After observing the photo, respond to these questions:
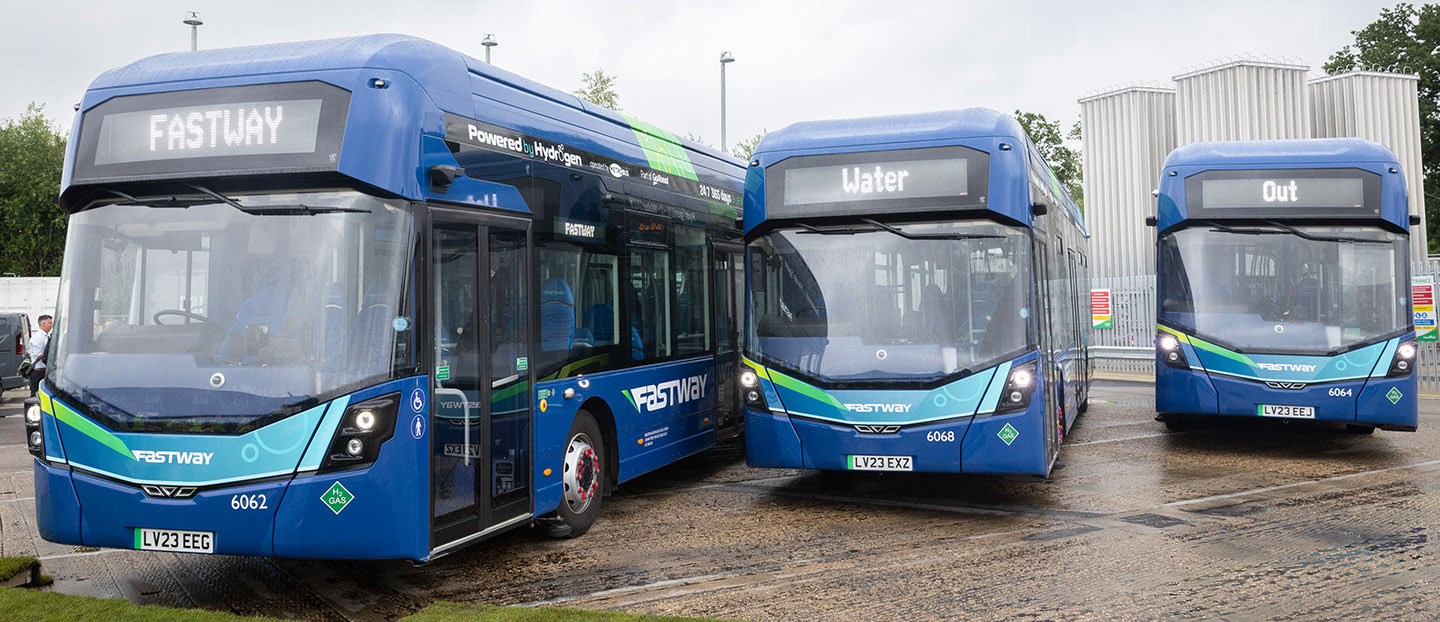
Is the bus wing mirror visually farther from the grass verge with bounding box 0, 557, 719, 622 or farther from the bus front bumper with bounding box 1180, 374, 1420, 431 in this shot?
the bus front bumper with bounding box 1180, 374, 1420, 431

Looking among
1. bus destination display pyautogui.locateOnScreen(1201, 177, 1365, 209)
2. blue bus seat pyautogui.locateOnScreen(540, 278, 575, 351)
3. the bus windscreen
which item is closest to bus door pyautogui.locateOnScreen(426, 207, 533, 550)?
blue bus seat pyautogui.locateOnScreen(540, 278, 575, 351)

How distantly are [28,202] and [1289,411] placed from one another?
4750 cm

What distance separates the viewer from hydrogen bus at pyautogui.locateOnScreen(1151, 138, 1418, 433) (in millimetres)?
10883

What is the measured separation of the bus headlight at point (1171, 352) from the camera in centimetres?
1159

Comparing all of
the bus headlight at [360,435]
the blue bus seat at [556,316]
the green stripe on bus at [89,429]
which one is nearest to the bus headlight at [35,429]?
the green stripe on bus at [89,429]

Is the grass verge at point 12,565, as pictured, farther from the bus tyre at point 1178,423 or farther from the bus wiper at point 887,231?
the bus tyre at point 1178,423

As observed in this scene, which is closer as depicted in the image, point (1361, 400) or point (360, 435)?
point (360, 435)

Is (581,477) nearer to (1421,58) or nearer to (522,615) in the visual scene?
(522,615)

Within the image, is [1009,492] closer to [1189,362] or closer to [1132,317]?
[1189,362]

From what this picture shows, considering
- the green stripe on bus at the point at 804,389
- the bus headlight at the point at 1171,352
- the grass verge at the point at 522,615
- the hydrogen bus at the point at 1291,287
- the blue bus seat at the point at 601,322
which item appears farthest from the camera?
the bus headlight at the point at 1171,352

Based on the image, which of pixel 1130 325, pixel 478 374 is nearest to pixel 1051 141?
pixel 1130 325

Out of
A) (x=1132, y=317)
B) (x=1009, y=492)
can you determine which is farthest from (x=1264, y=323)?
(x=1132, y=317)

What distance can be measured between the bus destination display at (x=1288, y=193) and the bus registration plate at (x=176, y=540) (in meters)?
9.97

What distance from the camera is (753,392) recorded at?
28.9 feet
